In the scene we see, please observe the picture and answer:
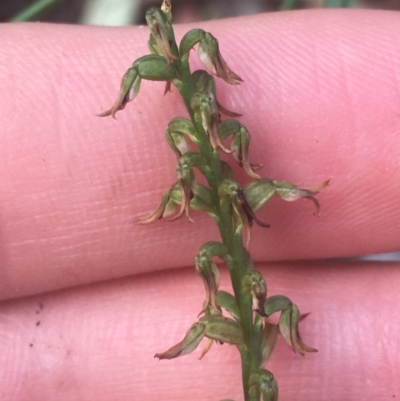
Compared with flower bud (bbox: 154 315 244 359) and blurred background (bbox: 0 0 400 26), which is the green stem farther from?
blurred background (bbox: 0 0 400 26)

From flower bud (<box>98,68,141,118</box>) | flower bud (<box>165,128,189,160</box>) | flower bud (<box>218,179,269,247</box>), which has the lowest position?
flower bud (<box>218,179,269,247</box>)

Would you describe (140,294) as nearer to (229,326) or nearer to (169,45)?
(229,326)

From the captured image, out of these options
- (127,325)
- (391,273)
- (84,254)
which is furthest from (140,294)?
(391,273)

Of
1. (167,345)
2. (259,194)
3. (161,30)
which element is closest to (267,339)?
(259,194)

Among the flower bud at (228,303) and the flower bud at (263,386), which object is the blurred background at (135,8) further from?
the flower bud at (263,386)

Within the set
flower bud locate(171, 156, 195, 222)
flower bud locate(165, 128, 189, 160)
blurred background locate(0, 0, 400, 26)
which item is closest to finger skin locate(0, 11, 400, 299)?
flower bud locate(165, 128, 189, 160)

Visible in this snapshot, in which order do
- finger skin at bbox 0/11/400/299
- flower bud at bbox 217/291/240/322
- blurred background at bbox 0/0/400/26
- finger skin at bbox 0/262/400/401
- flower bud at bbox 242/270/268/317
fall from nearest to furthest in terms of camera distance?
flower bud at bbox 242/270/268/317
flower bud at bbox 217/291/240/322
finger skin at bbox 0/11/400/299
finger skin at bbox 0/262/400/401
blurred background at bbox 0/0/400/26

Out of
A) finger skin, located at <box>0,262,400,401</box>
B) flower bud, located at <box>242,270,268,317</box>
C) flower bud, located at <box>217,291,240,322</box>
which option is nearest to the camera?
flower bud, located at <box>242,270,268,317</box>

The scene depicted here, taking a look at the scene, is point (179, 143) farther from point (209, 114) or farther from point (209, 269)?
point (209, 269)
